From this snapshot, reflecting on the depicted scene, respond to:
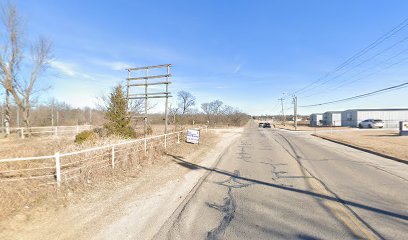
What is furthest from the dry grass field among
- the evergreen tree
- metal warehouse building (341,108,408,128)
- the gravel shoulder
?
metal warehouse building (341,108,408,128)

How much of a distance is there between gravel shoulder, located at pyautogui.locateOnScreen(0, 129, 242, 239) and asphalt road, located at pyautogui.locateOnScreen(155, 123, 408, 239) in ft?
1.40

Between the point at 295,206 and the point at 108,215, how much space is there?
4.09m

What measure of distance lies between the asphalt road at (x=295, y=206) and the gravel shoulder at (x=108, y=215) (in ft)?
1.40

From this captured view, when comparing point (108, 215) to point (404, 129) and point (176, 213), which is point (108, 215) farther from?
point (404, 129)

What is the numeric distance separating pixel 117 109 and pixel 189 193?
1295 centimetres

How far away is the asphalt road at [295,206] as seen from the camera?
12.6 feet

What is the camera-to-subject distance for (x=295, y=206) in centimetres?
498

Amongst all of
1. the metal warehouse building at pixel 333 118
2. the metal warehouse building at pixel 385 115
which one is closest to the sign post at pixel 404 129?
the metal warehouse building at pixel 385 115

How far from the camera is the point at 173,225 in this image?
411 cm

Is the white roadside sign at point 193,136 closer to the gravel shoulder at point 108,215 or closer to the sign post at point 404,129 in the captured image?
the gravel shoulder at point 108,215

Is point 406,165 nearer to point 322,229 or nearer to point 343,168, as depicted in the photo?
point 343,168

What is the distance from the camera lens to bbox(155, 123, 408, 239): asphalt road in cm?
384

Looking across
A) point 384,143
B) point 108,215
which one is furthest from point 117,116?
point 384,143

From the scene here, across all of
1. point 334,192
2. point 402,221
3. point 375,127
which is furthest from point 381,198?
point 375,127
